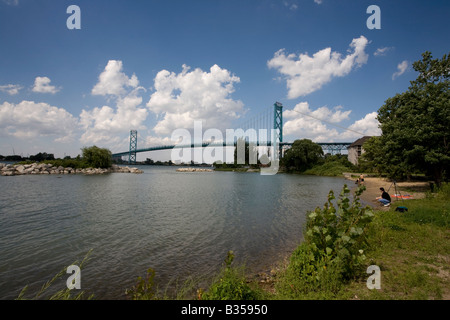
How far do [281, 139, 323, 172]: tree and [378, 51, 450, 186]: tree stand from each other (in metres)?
44.8

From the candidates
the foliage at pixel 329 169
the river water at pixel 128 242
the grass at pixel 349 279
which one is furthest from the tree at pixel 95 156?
the grass at pixel 349 279

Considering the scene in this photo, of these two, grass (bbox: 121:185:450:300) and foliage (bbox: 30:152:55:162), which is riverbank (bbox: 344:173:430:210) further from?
foliage (bbox: 30:152:55:162)

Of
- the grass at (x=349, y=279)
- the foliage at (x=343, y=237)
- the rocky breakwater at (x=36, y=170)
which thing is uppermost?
the rocky breakwater at (x=36, y=170)

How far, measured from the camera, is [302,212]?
43.4 feet

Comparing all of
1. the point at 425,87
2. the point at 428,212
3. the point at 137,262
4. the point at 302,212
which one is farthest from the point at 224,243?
the point at 425,87

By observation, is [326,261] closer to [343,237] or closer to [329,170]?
[343,237]

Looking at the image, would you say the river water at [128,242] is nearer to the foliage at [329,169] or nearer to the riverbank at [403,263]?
the riverbank at [403,263]

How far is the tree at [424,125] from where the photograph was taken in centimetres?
1538

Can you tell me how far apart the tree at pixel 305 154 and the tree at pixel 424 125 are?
147 feet

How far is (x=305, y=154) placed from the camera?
209ft

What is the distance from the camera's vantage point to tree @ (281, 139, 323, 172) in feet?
207

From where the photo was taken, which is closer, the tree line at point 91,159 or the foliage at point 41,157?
the tree line at point 91,159
